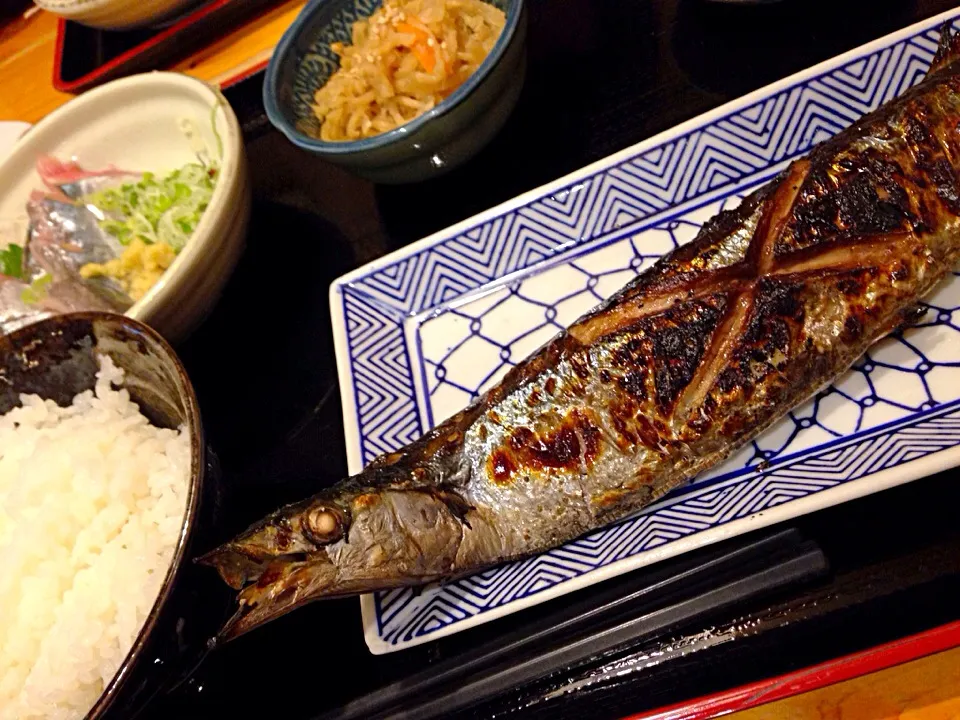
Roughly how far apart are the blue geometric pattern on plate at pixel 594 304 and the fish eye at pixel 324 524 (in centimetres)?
30

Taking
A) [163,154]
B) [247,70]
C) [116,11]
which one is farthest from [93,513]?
[116,11]

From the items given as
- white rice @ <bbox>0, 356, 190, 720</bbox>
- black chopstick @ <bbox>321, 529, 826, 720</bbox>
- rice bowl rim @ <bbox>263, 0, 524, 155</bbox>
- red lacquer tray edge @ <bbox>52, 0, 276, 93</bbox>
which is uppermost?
rice bowl rim @ <bbox>263, 0, 524, 155</bbox>

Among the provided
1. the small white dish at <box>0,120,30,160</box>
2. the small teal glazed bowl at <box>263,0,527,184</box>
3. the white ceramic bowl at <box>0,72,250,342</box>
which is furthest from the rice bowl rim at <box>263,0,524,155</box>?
the small white dish at <box>0,120,30,160</box>

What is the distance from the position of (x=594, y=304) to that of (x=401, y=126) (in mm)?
774

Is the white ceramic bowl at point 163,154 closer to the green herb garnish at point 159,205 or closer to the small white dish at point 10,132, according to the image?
the green herb garnish at point 159,205

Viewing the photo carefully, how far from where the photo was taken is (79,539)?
1689mm

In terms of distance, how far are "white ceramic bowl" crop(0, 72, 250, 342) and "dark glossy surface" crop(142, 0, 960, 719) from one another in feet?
0.78

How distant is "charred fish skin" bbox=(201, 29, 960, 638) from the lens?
4.59 ft

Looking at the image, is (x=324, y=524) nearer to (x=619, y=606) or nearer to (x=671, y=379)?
(x=619, y=606)

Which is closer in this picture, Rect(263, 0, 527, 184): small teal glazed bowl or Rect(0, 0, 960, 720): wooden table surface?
Rect(0, 0, 960, 720): wooden table surface

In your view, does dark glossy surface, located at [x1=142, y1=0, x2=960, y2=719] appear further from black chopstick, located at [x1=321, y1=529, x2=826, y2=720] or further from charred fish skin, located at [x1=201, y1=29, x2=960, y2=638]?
charred fish skin, located at [x1=201, y1=29, x2=960, y2=638]

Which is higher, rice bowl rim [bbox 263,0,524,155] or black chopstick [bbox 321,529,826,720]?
rice bowl rim [bbox 263,0,524,155]

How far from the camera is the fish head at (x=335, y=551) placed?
4.52 ft

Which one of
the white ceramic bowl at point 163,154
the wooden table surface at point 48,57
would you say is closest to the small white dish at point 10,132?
the wooden table surface at point 48,57
